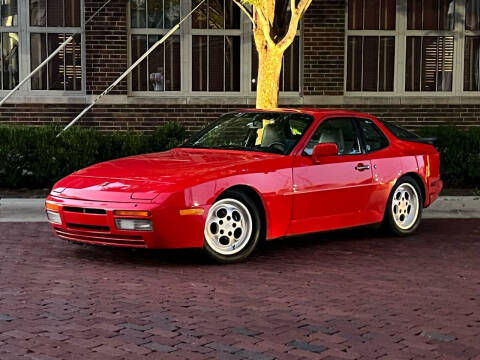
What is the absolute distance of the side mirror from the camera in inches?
316

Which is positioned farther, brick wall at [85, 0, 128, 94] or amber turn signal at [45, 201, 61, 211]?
brick wall at [85, 0, 128, 94]

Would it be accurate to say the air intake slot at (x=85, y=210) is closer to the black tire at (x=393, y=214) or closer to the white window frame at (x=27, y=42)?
the black tire at (x=393, y=214)

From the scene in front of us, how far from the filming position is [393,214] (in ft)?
29.3

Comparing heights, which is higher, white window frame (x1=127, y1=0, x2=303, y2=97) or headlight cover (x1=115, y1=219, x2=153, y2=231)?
white window frame (x1=127, y1=0, x2=303, y2=97)

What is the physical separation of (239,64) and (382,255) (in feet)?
26.7

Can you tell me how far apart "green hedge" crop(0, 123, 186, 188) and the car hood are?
400 centimetres

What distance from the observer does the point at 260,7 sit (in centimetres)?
1173

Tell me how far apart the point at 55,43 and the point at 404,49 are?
661 centimetres

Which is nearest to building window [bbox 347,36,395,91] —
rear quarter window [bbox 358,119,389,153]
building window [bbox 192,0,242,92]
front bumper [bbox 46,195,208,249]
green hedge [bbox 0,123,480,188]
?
building window [bbox 192,0,242,92]

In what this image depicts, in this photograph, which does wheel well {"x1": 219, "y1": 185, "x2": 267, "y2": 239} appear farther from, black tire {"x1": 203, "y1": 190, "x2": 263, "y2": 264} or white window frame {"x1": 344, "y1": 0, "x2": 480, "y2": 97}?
white window frame {"x1": 344, "y1": 0, "x2": 480, "y2": 97}

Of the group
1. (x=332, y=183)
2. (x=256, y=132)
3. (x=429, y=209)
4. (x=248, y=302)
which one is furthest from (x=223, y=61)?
(x=248, y=302)

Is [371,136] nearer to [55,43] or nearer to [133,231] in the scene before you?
[133,231]

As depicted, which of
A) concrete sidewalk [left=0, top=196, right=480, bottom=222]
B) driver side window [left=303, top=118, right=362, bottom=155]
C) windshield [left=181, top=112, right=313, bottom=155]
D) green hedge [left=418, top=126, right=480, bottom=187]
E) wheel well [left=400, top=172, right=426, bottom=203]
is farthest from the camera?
green hedge [left=418, top=126, right=480, bottom=187]

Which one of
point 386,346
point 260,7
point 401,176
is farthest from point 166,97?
point 386,346
